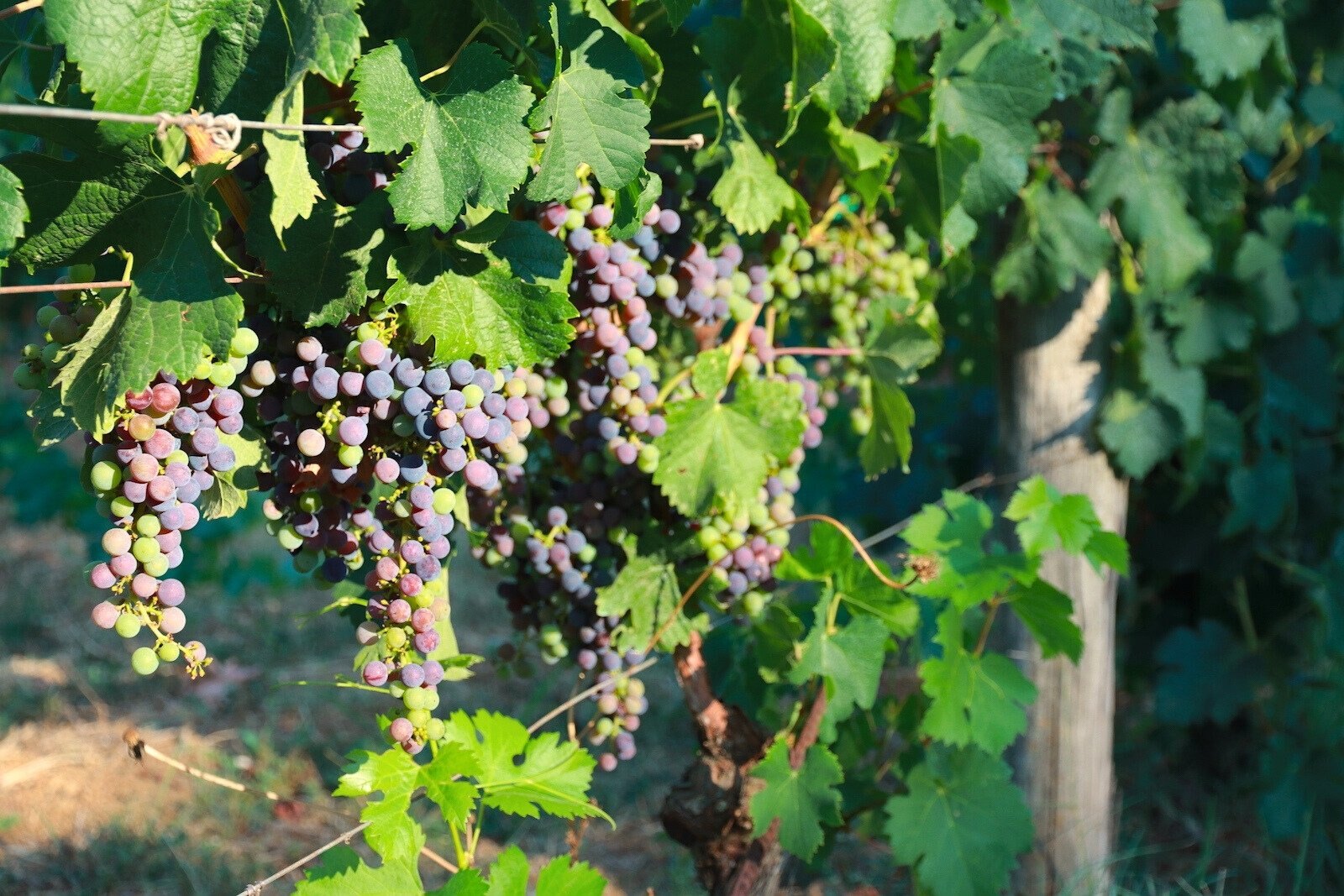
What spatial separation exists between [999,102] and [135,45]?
3.72 ft

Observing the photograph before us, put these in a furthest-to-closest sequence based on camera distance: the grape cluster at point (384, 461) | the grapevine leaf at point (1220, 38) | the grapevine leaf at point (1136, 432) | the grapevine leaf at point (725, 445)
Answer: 1. the grapevine leaf at point (1136, 432)
2. the grapevine leaf at point (1220, 38)
3. the grapevine leaf at point (725, 445)
4. the grape cluster at point (384, 461)

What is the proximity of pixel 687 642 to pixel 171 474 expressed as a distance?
782 millimetres

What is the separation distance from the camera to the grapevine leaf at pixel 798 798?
1.65 m

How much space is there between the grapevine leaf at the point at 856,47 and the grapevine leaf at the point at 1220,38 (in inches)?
39.2

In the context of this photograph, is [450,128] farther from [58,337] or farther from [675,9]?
[58,337]

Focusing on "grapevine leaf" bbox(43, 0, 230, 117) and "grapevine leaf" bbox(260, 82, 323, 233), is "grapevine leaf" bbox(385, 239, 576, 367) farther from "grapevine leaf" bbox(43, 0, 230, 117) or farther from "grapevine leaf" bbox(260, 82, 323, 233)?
"grapevine leaf" bbox(43, 0, 230, 117)

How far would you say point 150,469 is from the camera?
0.98 m

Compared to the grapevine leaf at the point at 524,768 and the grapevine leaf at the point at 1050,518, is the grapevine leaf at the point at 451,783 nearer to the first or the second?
the grapevine leaf at the point at 524,768

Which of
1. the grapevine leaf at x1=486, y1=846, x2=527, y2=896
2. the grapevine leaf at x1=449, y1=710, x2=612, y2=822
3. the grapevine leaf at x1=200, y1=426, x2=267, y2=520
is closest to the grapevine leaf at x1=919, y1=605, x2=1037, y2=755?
the grapevine leaf at x1=449, y1=710, x2=612, y2=822

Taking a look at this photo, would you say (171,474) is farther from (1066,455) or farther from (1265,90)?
(1265,90)

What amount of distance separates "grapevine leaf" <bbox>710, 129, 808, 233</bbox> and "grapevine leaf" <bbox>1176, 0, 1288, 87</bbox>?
3.59ft

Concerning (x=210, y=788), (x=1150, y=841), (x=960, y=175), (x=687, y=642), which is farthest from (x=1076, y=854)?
(x=210, y=788)

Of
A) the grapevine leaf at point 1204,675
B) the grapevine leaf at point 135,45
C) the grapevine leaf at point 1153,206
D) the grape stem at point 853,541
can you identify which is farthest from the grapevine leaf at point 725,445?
the grapevine leaf at point 1204,675

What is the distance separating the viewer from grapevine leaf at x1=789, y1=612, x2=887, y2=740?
1.59 m
